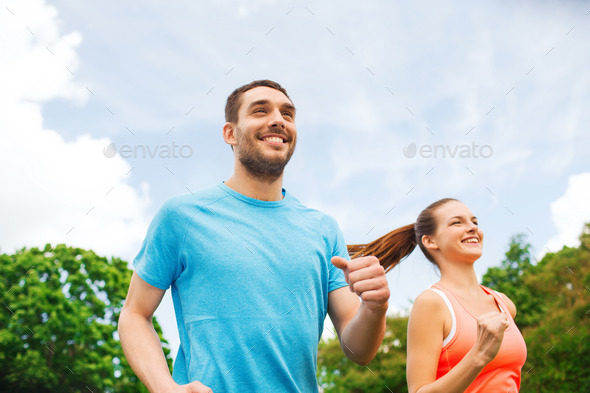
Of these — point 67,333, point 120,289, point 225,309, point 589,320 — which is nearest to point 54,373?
point 67,333

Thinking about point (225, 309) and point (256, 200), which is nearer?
point (225, 309)

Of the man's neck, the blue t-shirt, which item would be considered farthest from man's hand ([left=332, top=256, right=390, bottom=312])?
the man's neck

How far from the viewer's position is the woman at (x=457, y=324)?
109 inches

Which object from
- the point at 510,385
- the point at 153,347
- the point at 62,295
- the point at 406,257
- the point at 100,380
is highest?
the point at 62,295

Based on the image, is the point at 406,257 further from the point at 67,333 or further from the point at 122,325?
the point at 67,333

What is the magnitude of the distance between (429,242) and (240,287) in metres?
1.68

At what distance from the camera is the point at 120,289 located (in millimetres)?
21312

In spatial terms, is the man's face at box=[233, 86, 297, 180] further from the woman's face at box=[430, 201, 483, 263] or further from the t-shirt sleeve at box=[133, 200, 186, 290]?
the woman's face at box=[430, 201, 483, 263]

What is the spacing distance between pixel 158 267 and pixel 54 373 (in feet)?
67.0

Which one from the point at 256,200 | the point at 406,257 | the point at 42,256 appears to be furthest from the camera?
the point at 42,256

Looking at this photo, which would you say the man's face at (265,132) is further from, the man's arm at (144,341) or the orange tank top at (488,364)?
the orange tank top at (488,364)

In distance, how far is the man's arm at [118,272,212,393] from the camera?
2355 mm

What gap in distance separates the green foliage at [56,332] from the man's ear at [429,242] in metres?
17.9

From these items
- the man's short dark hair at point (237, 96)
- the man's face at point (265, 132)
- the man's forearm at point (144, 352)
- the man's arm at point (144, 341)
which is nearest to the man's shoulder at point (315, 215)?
the man's face at point (265, 132)
